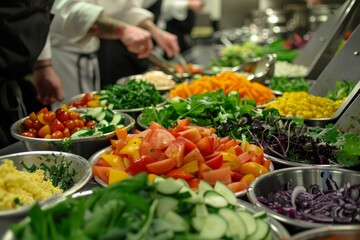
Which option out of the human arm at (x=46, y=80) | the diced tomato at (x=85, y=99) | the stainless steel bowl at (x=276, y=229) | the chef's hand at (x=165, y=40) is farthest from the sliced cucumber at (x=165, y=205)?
the chef's hand at (x=165, y=40)

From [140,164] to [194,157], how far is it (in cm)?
16

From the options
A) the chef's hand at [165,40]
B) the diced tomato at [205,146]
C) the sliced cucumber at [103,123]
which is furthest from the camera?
the chef's hand at [165,40]

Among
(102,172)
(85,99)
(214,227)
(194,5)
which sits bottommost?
(194,5)

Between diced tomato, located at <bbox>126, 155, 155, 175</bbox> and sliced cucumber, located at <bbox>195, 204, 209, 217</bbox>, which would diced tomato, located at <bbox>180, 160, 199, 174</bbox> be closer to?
diced tomato, located at <bbox>126, 155, 155, 175</bbox>

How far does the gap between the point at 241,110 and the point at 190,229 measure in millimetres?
970

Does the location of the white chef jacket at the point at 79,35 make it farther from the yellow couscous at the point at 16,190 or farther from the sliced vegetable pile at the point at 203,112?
the yellow couscous at the point at 16,190

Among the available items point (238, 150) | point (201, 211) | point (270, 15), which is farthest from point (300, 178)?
point (270, 15)

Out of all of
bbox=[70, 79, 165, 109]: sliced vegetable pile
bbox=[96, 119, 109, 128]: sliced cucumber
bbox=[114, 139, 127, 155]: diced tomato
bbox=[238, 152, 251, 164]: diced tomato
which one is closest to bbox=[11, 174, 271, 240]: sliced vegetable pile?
bbox=[238, 152, 251, 164]: diced tomato

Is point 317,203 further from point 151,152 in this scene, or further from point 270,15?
point 270,15

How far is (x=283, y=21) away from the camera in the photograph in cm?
537

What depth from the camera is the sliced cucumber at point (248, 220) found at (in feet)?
3.31

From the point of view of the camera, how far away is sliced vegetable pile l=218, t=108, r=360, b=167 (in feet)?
4.81

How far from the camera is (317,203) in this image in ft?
4.16

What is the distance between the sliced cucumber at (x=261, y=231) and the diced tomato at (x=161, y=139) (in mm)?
437
